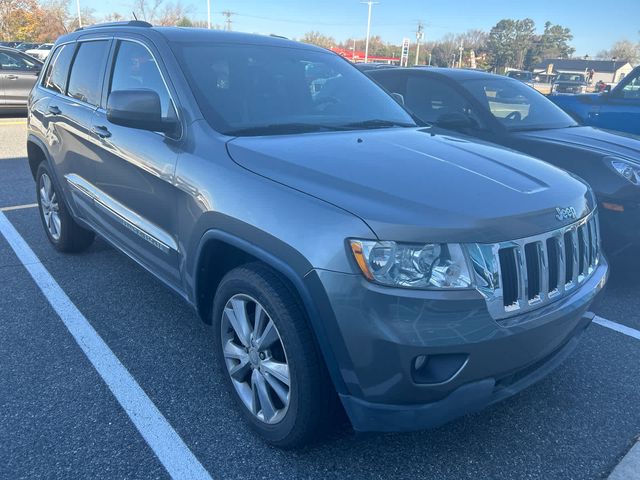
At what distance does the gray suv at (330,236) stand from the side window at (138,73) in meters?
0.02

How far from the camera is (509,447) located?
2533mm

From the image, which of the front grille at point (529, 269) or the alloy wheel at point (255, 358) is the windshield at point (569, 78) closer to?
the front grille at point (529, 269)

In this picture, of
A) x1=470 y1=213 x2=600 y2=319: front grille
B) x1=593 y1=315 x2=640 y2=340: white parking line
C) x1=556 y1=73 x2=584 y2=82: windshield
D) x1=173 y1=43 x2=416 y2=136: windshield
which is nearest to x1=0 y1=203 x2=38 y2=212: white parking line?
x1=173 y1=43 x2=416 y2=136: windshield

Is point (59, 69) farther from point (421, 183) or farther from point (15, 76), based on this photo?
point (15, 76)

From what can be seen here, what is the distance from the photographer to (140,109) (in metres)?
2.72

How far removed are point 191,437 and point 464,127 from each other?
3.80 metres

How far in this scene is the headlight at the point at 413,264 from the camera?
1.96 metres

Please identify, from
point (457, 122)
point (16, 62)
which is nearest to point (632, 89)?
point (457, 122)

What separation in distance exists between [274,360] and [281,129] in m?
1.22

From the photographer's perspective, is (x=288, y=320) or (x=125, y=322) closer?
(x=288, y=320)

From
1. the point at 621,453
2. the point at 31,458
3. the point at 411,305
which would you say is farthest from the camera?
the point at 621,453

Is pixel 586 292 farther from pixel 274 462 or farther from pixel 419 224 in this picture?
pixel 274 462

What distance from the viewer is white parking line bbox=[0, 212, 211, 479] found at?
2373mm

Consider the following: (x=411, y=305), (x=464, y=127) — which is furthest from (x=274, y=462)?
(x=464, y=127)
